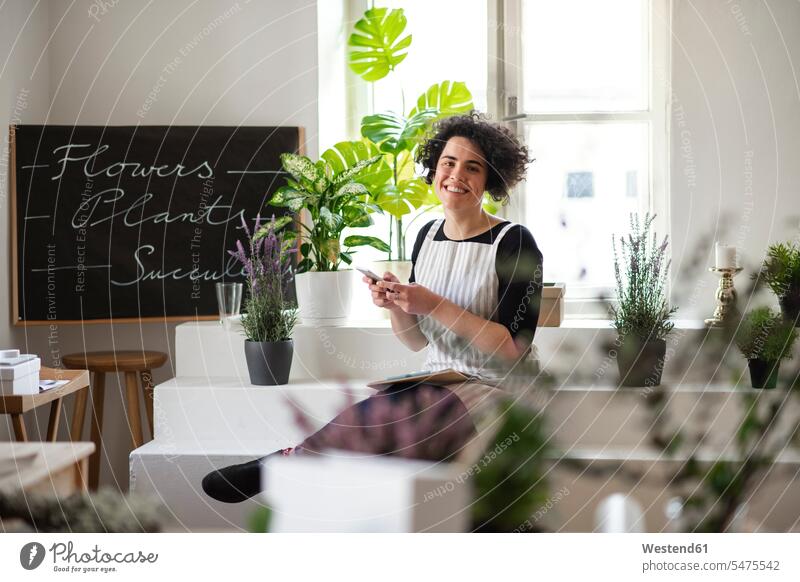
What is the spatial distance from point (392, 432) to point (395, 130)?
0.83 meters

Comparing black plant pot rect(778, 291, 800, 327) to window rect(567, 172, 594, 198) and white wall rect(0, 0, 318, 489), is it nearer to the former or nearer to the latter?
window rect(567, 172, 594, 198)

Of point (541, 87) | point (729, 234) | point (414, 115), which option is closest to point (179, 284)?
point (414, 115)

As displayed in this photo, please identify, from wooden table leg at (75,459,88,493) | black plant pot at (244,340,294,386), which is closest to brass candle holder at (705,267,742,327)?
black plant pot at (244,340,294,386)

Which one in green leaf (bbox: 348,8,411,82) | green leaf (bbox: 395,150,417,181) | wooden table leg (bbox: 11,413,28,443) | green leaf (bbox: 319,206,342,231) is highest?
green leaf (bbox: 348,8,411,82)

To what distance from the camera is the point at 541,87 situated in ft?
6.18

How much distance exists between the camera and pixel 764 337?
1.39m

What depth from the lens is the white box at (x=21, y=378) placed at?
1272mm

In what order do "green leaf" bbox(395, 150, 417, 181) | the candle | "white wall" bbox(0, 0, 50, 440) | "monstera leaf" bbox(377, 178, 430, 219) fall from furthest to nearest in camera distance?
1. "green leaf" bbox(395, 150, 417, 181)
2. "monstera leaf" bbox(377, 178, 430, 219)
3. the candle
4. "white wall" bbox(0, 0, 50, 440)

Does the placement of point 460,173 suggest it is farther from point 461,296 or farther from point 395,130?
point 395,130

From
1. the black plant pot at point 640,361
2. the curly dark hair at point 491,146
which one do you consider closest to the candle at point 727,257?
the black plant pot at point 640,361

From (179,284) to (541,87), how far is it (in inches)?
37.5

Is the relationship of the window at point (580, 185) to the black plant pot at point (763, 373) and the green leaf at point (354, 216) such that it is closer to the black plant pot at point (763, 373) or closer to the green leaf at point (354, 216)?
the green leaf at point (354, 216)

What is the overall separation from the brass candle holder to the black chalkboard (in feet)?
3.14

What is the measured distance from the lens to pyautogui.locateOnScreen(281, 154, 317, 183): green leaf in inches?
65.4
